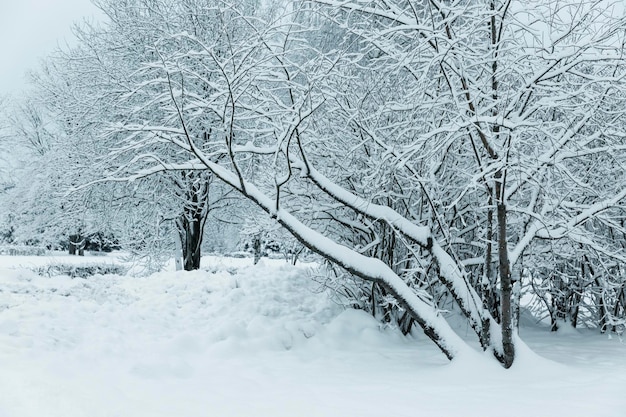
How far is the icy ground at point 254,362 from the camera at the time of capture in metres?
3.74

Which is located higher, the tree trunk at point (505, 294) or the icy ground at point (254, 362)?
the tree trunk at point (505, 294)

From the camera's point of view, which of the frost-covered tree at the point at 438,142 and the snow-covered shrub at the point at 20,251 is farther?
the snow-covered shrub at the point at 20,251

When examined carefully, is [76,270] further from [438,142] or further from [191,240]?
[438,142]

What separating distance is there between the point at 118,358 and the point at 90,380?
0.93 metres

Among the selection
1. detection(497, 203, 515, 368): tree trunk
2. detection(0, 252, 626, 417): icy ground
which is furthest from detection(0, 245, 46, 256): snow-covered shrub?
detection(497, 203, 515, 368): tree trunk

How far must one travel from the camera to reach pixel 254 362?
18.1 ft

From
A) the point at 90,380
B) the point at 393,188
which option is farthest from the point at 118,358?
the point at 393,188

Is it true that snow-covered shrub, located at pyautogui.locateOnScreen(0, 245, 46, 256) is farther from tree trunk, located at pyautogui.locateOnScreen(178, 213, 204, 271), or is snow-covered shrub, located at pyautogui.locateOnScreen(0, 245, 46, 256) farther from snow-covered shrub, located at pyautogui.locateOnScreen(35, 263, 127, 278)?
tree trunk, located at pyautogui.locateOnScreen(178, 213, 204, 271)

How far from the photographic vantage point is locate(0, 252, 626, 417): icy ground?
374cm

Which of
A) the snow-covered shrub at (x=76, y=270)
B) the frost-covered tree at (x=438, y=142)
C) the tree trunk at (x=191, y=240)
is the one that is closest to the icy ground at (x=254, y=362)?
the frost-covered tree at (x=438, y=142)

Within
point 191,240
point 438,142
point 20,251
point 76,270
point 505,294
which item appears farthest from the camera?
point 20,251

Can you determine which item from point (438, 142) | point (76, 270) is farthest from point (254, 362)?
point (76, 270)

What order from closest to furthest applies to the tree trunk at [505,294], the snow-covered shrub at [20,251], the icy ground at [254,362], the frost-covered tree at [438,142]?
the icy ground at [254,362]
the frost-covered tree at [438,142]
the tree trunk at [505,294]
the snow-covered shrub at [20,251]

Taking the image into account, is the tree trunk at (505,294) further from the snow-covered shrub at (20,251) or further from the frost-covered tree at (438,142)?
the snow-covered shrub at (20,251)
